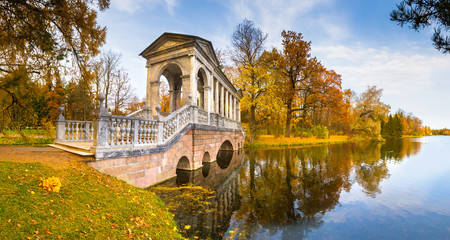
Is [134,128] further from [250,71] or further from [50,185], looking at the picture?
[250,71]

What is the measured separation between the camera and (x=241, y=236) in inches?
155

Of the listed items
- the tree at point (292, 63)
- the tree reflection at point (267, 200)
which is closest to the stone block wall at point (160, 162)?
the tree reflection at point (267, 200)

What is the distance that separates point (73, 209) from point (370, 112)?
4219 cm

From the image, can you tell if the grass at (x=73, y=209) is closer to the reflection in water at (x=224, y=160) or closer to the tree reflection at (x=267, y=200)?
the tree reflection at (x=267, y=200)

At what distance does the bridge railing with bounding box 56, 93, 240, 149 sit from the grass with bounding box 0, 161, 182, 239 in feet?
3.14

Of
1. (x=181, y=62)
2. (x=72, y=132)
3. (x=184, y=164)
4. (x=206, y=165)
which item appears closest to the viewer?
(x=72, y=132)

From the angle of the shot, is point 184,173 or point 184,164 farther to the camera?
point 184,164

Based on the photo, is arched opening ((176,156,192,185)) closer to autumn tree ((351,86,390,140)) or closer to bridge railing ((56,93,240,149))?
bridge railing ((56,93,240,149))

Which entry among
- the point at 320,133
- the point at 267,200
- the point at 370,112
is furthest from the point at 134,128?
the point at 370,112

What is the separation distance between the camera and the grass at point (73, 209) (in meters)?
2.25

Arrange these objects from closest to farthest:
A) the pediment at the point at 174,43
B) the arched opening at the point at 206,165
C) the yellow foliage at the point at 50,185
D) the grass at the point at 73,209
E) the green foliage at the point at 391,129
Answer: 1. the grass at the point at 73,209
2. the yellow foliage at the point at 50,185
3. the arched opening at the point at 206,165
4. the pediment at the point at 174,43
5. the green foliage at the point at 391,129

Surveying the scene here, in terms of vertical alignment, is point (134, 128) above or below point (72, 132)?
above

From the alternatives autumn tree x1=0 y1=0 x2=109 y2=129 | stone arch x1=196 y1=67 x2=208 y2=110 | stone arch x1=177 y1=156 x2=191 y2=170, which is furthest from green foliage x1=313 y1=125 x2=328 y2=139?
autumn tree x1=0 y1=0 x2=109 y2=129

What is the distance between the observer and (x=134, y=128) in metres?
5.84
